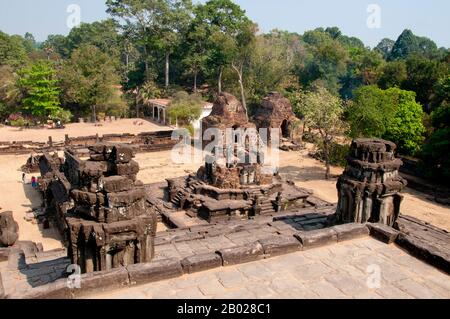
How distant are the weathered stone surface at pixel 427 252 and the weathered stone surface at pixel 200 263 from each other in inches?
152

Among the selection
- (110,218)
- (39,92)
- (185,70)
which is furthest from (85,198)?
(185,70)

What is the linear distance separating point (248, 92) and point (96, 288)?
44039 millimetres

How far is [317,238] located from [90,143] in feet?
103

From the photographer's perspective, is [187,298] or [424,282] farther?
[424,282]

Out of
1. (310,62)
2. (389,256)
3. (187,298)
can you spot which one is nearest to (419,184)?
(389,256)

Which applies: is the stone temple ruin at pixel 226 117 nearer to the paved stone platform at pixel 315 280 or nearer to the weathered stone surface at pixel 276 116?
the weathered stone surface at pixel 276 116

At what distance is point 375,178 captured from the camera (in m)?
14.0

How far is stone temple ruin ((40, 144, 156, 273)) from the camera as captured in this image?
27.6 ft

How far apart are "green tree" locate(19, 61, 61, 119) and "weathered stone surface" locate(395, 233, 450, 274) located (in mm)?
41587

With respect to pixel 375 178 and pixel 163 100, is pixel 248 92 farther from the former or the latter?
pixel 375 178

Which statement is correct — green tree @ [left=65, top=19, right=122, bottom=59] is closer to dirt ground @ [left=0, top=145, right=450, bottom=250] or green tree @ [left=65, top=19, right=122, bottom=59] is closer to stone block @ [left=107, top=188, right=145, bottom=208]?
dirt ground @ [left=0, top=145, right=450, bottom=250]

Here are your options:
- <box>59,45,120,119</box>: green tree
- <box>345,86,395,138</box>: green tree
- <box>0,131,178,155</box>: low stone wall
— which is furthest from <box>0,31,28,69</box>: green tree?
<box>345,86,395,138</box>: green tree

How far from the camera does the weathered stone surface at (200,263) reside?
6911mm

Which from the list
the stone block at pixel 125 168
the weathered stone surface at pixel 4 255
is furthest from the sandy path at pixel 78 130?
the stone block at pixel 125 168
